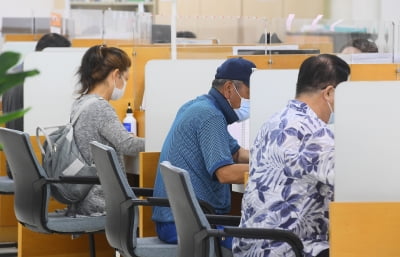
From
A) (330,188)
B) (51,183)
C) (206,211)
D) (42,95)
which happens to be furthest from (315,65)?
(42,95)

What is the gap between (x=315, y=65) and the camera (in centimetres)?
236

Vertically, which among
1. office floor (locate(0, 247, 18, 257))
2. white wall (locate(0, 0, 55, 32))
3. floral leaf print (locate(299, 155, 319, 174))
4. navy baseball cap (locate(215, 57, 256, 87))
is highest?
white wall (locate(0, 0, 55, 32))

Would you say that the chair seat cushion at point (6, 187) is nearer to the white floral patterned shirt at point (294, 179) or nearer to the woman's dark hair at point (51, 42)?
the woman's dark hair at point (51, 42)

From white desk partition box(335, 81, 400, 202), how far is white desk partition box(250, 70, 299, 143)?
97 cm

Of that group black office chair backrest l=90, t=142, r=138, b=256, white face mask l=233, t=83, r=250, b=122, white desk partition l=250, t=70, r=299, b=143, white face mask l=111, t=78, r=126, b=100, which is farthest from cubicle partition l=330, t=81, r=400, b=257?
white face mask l=111, t=78, r=126, b=100

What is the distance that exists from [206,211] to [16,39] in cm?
569

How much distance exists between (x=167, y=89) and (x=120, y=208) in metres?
1.02

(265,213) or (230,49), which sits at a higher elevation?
(230,49)

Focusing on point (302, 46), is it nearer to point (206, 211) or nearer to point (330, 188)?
point (206, 211)

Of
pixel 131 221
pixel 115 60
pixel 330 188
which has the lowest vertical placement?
pixel 131 221

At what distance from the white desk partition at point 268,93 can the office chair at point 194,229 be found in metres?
0.84

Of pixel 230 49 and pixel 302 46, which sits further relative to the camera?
pixel 302 46

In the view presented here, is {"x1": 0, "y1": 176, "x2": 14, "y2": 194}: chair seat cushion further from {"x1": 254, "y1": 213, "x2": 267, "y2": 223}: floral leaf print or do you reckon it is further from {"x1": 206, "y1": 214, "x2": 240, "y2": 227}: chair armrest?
{"x1": 254, "y1": 213, "x2": 267, "y2": 223}: floral leaf print

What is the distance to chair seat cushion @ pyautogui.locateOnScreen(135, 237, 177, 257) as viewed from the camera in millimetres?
2871
